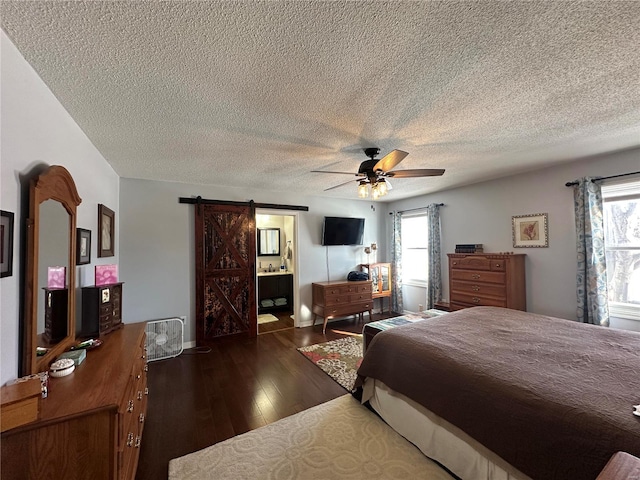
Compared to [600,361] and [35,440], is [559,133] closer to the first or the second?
[600,361]

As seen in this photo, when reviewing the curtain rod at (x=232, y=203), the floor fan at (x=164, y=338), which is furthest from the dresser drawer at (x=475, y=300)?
the floor fan at (x=164, y=338)

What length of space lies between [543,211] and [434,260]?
1.70m

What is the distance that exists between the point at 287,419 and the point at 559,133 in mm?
3473

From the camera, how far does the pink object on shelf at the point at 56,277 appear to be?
1.44 m

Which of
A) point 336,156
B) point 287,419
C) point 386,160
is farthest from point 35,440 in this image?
point 336,156

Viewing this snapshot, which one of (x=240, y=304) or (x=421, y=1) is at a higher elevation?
(x=421, y=1)

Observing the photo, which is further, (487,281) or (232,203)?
(232,203)

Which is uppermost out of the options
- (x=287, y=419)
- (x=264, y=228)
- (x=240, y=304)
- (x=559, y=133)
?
(x=559, y=133)

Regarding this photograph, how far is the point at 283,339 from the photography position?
4133 millimetres

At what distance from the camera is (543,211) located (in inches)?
131

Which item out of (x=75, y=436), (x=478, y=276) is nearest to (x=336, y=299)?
(x=478, y=276)

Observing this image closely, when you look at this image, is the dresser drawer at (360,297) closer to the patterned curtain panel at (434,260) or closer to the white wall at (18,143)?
the patterned curtain panel at (434,260)

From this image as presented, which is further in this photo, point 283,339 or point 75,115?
point 283,339

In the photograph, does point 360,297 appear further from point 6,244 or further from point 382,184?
point 6,244
